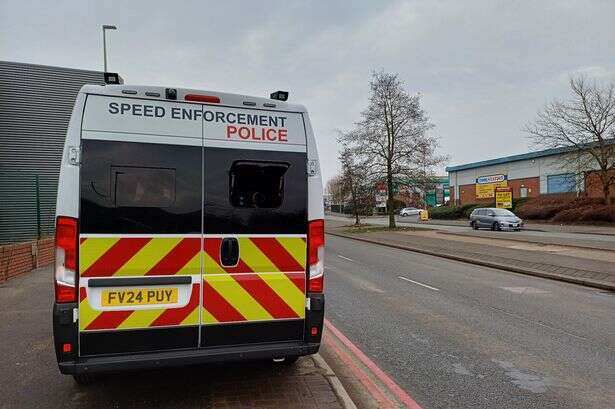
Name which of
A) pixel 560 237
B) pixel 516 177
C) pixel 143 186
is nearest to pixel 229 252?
pixel 143 186

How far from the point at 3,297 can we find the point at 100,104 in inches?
271

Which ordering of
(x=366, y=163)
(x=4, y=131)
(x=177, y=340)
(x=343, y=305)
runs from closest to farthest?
(x=177, y=340) < (x=343, y=305) < (x=4, y=131) < (x=366, y=163)

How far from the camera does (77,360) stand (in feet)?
12.2

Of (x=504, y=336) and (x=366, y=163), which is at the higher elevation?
(x=366, y=163)

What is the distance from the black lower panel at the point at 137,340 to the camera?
12.3 feet

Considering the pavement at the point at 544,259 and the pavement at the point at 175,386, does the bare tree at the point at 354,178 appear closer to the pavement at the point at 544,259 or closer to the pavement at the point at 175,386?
the pavement at the point at 544,259

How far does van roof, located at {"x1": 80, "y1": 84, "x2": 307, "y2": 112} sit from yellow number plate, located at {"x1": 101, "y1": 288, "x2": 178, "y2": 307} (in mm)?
1531

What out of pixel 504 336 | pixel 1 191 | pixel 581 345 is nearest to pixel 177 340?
pixel 504 336

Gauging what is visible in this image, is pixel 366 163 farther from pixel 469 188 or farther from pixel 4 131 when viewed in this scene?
pixel 469 188

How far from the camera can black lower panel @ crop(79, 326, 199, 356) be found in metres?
3.76

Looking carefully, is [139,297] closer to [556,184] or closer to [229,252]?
[229,252]

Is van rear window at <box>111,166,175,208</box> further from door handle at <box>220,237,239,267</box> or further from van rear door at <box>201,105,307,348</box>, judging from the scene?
door handle at <box>220,237,239,267</box>

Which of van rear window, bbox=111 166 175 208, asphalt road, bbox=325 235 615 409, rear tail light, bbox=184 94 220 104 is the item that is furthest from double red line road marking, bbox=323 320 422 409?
rear tail light, bbox=184 94 220 104

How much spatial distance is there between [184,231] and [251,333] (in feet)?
3.32
